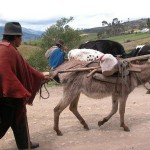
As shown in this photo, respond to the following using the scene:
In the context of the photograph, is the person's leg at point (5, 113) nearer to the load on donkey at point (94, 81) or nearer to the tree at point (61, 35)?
the load on donkey at point (94, 81)

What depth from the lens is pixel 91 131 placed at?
6805 mm

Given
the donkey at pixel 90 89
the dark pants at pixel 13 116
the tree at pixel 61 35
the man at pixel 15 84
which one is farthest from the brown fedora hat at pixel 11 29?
the tree at pixel 61 35

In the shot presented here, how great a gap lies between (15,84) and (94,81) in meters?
2.14

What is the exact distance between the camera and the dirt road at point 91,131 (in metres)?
6.00

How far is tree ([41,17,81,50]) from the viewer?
62.9 ft

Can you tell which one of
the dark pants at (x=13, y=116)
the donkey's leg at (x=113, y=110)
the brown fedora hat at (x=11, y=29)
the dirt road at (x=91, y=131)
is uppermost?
the brown fedora hat at (x=11, y=29)

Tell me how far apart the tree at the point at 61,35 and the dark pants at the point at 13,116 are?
534 inches

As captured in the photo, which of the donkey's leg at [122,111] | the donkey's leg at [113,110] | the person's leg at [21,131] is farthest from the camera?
the donkey's leg at [113,110]

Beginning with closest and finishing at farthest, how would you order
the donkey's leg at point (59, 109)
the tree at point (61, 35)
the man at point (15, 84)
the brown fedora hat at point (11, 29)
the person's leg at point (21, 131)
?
1. the man at point (15, 84)
2. the brown fedora hat at point (11, 29)
3. the person's leg at point (21, 131)
4. the donkey's leg at point (59, 109)
5. the tree at point (61, 35)

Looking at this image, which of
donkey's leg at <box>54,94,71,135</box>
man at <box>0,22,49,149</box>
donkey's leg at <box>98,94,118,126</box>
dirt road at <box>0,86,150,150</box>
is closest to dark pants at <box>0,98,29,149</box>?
man at <box>0,22,49,149</box>

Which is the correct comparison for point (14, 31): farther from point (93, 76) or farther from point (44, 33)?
point (44, 33)

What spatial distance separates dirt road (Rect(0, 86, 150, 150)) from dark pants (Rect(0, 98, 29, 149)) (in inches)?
20.4

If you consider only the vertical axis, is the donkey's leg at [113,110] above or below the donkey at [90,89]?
below

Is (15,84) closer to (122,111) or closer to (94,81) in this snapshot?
(94,81)
